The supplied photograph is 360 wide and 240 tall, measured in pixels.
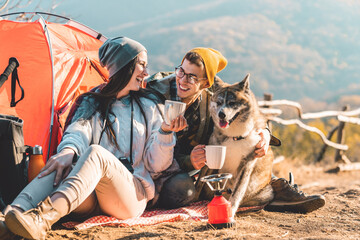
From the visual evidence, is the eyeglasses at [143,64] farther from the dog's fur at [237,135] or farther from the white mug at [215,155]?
the white mug at [215,155]

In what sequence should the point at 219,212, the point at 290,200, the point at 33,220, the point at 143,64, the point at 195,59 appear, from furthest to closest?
the point at 290,200 < the point at 195,59 < the point at 143,64 < the point at 219,212 < the point at 33,220

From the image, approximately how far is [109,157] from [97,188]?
0.26 m

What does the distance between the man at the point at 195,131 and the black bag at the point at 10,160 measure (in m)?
1.11

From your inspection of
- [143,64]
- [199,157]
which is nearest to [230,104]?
[199,157]

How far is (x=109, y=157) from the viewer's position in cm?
239

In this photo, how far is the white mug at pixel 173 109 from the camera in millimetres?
2410

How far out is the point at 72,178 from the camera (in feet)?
7.16

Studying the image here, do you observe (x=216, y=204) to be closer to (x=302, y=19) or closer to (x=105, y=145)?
(x=105, y=145)

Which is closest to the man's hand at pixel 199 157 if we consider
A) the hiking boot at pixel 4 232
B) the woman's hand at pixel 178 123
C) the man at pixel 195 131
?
the man at pixel 195 131

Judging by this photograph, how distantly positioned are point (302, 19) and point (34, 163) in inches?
5875

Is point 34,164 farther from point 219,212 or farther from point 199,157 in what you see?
point 219,212

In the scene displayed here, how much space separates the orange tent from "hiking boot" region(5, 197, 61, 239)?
1757mm

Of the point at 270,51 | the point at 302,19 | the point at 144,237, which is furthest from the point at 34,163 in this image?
the point at 302,19

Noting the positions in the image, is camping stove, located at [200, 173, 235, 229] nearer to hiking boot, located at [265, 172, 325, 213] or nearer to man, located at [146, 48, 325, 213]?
man, located at [146, 48, 325, 213]
